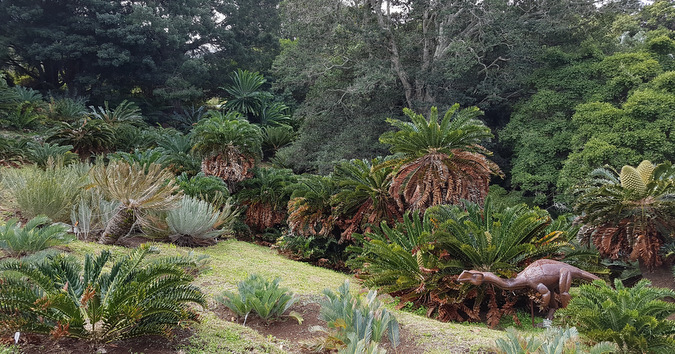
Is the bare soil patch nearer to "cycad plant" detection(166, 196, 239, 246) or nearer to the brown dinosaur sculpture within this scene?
the brown dinosaur sculpture

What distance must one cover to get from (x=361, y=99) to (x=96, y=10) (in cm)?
1614

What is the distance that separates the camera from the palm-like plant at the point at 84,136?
41.1ft

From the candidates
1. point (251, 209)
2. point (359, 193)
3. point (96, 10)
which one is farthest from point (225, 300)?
point (96, 10)

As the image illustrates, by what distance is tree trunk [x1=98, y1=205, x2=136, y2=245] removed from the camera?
231 inches

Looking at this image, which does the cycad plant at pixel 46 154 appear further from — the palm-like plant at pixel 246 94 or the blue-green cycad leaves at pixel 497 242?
the palm-like plant at pixel 246 94

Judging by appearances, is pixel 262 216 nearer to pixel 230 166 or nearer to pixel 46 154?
pixel 230 166

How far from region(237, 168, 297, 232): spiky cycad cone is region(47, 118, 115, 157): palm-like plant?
5745mm

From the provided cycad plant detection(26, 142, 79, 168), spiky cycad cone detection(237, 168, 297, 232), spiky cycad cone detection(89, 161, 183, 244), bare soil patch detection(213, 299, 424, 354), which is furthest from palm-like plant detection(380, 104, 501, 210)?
cycad plant detection(26, 142, 79, 168)

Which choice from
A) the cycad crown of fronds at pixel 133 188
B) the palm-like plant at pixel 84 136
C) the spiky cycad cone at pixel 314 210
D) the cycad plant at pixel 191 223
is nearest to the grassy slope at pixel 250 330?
the cycad plant at pixel 191 223

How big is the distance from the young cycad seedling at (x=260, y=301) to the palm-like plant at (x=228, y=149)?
6449mm

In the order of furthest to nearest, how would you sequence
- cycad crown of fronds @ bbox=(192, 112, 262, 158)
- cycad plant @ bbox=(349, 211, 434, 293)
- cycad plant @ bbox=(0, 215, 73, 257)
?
1. cycad crown of fronds @ bbox=(192, 112, 262, 158)
2. cycad plant @ bbox=(349, 211, 434, 293)
3. cycad plant @ bbox=(0, 215, 73, 257)

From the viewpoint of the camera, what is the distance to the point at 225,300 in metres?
3.95

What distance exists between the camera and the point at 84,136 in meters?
12.7

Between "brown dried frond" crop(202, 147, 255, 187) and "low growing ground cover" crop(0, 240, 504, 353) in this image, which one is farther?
"brown dried frond" crop(202, 147, 255, 187)
